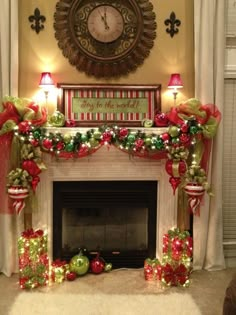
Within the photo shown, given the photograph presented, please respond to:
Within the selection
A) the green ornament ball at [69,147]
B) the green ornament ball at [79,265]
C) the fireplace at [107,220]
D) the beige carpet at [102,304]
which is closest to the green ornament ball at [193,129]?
the fireplace at [107,220]

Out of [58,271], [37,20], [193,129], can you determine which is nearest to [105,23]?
[37,20]

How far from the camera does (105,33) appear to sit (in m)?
3.42

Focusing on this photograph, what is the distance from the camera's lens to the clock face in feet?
11.1

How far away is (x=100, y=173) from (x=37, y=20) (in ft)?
4.98

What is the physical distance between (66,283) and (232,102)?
232 centimetres

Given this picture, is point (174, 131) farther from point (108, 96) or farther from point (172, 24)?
point (172, 24)

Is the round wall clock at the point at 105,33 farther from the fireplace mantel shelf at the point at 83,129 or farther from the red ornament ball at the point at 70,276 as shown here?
the red ornament ball at the point at 70,276

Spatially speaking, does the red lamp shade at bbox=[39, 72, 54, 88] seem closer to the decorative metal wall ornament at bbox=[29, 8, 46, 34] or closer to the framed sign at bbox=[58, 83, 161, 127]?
the framed sign at bbox=[58, 83, 161, 127]

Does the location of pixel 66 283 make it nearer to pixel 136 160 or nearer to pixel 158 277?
pixel 158 277

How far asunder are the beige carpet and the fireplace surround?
0.56 m

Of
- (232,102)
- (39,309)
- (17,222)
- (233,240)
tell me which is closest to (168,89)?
(232,102)

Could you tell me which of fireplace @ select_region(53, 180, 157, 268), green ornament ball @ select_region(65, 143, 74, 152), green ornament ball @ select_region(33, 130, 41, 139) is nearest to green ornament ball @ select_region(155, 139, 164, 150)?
fireplace @ select_region(53, 180, 157, 268)

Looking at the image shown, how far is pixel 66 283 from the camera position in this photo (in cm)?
331

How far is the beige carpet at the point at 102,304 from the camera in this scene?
2834 millimetres
